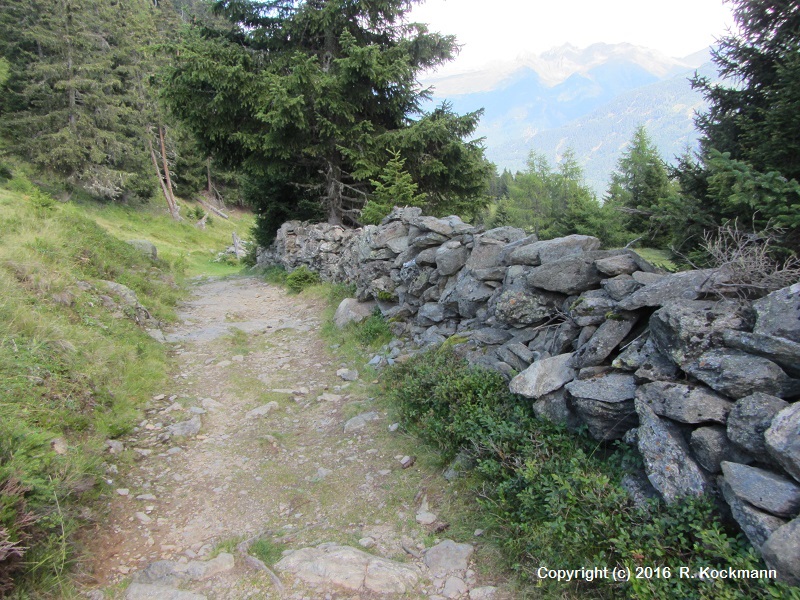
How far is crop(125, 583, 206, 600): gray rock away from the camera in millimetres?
→ 3092

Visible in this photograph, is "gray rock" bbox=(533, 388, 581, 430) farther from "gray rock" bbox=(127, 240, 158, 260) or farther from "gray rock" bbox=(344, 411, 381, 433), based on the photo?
"gray rock" bbox=(127, 240, 158, 260)

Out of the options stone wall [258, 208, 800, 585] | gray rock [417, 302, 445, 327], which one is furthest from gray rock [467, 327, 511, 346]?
gray rock [417, 302, 445, 327]

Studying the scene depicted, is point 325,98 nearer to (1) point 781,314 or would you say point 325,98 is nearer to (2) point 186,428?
(2) point 186,428

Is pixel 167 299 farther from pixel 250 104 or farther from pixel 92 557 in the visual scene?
pixel 92 557

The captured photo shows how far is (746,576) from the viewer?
236cm

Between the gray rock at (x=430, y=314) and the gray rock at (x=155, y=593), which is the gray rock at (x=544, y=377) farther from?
the gray rock at (x=155, y=593)

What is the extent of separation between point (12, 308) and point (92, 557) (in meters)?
4.26

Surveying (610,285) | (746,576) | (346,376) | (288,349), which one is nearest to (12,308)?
(288,349)

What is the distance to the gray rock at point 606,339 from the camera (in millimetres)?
3812

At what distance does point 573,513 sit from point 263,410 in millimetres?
4393

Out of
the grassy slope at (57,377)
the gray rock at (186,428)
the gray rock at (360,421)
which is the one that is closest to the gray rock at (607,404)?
the gray rock at (360,421)

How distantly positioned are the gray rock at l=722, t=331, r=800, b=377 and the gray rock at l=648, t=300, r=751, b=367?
14 cm

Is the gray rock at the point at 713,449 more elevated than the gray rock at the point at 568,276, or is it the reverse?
the gray rock at the point at 568,276

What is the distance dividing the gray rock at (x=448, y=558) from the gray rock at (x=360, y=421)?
2247mm
